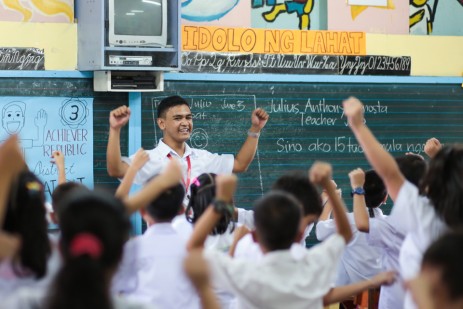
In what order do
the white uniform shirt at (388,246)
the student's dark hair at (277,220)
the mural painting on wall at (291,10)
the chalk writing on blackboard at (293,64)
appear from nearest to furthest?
the student's dark hair at (277,220) < the white uniform shirt at (388,246) < the chalk writing on blackboard at (293,64) < the mural painting on wall at (291,10)

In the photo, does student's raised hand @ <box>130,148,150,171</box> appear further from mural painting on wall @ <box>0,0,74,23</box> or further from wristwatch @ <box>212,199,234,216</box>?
mural painting on wall @ <box>0,0,74,23</box>

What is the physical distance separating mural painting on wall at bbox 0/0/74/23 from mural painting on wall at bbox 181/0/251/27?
2.53 feet

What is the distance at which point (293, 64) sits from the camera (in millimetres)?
6074

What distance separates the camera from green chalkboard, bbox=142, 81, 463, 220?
588 centimetres

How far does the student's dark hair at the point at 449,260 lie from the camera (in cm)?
194

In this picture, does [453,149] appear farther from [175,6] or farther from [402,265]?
[175,6]

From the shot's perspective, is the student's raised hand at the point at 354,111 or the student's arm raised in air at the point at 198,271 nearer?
the student's arm raised in air at the point at 198,271

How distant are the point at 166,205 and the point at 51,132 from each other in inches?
99.6

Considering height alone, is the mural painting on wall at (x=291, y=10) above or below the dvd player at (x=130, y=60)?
above

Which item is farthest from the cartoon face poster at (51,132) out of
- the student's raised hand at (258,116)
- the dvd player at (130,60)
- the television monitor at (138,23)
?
the student's raised hand at (258,116)

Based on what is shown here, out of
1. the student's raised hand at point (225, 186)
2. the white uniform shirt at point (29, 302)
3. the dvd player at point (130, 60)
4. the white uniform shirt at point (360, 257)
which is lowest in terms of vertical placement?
the white uniform shirt at point (360, 257)

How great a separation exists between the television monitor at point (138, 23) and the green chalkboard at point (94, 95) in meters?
0.39

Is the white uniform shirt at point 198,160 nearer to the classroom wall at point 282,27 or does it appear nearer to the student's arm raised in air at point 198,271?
the classroom wall at point 282,27

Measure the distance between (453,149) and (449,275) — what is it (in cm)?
103
